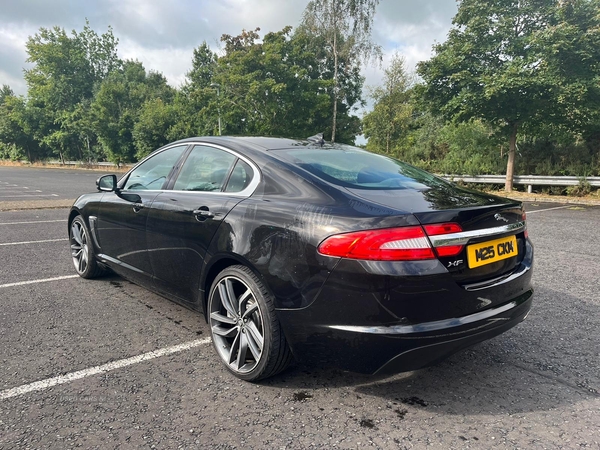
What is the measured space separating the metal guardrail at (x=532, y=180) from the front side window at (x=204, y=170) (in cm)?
1422

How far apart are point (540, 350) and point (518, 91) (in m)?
14.3

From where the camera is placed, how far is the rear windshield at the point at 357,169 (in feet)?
8.39

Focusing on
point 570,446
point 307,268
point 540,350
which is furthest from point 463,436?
point 540,350

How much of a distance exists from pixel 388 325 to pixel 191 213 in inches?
62.7

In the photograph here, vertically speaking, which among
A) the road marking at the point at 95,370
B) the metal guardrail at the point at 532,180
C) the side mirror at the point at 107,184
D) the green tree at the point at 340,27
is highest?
the green tree at the point at 340,27

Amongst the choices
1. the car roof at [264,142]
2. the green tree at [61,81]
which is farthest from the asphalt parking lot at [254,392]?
the green tree at [61,81]

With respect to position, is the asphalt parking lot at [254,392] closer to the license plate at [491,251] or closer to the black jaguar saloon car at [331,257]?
the black jaguar saloon car at [331,257]

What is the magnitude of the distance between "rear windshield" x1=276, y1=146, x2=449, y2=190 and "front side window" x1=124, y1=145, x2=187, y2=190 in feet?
3.66

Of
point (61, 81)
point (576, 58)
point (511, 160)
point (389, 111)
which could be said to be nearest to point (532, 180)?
point (511, 160)

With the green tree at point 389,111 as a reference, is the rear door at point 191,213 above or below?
below

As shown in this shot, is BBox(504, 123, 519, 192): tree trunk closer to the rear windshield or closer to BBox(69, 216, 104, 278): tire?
the rear windshield

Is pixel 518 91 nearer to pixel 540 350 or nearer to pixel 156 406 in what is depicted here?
pixel 540 350

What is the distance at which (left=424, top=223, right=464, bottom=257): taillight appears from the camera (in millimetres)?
2018

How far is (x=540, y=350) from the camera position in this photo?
115 inches
